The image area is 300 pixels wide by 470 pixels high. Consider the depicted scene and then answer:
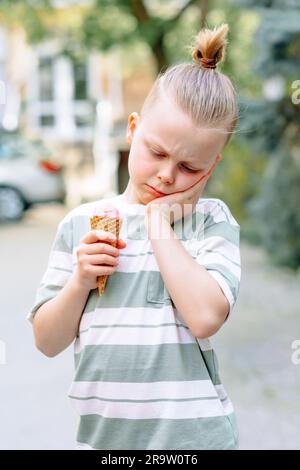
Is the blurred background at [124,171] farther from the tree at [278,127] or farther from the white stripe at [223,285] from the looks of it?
the white stripe at [223,285]

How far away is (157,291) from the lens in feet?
5.65

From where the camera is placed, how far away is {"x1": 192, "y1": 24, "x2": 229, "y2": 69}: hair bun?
1.79 m

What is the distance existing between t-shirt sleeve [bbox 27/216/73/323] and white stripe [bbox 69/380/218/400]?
0.22 meters

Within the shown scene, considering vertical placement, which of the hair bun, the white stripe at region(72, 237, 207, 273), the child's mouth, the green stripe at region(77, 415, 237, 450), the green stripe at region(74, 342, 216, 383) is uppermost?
the hair bun

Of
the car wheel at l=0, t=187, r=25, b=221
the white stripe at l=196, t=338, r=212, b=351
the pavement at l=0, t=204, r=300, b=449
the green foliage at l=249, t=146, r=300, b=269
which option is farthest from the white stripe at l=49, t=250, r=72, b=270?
the car wheel at l=0, t=187, r=25, b=221

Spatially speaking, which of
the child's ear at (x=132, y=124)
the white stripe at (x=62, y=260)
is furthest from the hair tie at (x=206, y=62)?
the white stripe at (x=62, y=260)

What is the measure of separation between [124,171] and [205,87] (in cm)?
1450

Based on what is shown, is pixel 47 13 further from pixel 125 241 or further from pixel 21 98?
pixel 125 241

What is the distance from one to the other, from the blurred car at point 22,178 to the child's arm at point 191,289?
43.4 feet

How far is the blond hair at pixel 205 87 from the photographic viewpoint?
170 centimetres

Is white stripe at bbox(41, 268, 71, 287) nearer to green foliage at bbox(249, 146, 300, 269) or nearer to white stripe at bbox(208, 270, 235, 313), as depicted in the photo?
white stripe at bbox(208, 270, 235, 313)

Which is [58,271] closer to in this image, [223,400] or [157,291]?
[157,291]

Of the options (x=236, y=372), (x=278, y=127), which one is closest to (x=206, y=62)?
(x=236, y=372)

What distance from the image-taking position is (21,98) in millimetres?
22688
